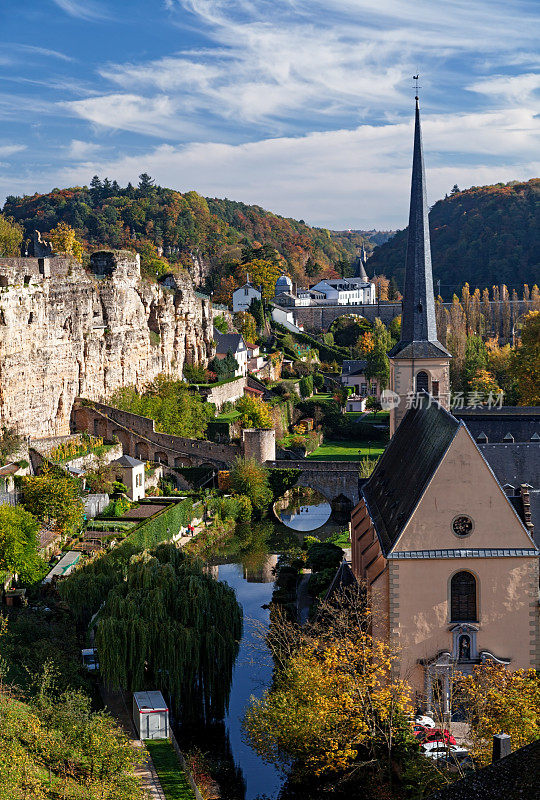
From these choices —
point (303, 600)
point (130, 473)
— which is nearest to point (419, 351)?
point (303, 600)

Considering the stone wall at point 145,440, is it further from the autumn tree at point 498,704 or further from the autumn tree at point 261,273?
the autumn tree at point 261,273

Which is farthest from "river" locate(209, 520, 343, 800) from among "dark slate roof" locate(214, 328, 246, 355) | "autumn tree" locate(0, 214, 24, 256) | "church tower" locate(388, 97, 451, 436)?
"autumn tree" locate(0, 214, 24, 256)

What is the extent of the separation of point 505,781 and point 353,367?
74.5m

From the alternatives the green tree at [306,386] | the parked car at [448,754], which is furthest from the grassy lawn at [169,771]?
the green tree at [306,386]

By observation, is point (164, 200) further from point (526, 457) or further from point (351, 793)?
point (351, 793)

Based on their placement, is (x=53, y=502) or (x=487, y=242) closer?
(x=53, y=502)

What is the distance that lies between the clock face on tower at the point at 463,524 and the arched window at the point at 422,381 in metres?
Answer: 11.8

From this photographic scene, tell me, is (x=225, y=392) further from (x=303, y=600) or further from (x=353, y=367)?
(x=303, y=600)

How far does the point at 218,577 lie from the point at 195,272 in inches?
2802

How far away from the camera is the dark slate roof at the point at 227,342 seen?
72.4 m

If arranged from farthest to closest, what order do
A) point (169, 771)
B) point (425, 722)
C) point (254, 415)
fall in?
point (254, 415)
point (425, 722)
point (169, 771)

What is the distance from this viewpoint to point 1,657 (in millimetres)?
23438

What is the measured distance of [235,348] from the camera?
72375mm

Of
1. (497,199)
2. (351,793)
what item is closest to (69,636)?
(351,793)
